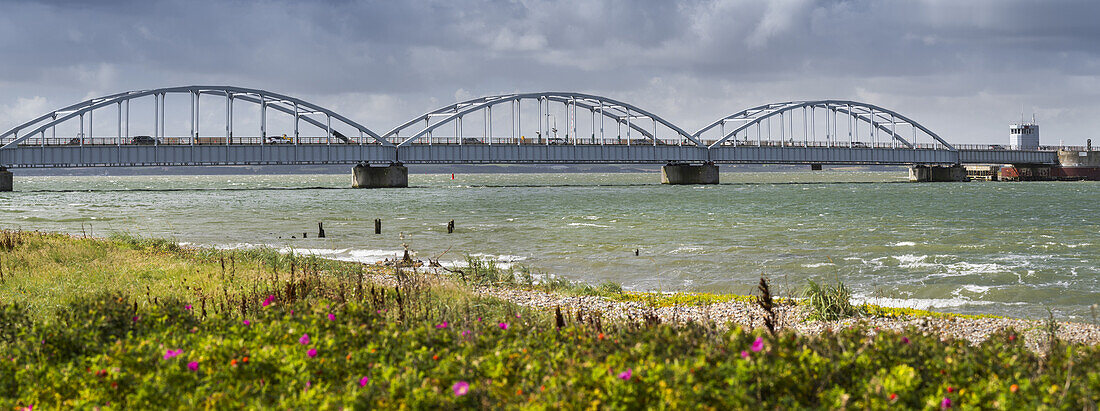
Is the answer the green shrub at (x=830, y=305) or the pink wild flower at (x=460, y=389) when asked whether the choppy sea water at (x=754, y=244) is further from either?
the pink wild flower at (x=460, y=389)

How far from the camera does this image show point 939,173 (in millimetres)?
180125

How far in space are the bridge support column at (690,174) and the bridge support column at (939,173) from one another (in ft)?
184

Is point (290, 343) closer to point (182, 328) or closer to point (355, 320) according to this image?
point (355, 320)

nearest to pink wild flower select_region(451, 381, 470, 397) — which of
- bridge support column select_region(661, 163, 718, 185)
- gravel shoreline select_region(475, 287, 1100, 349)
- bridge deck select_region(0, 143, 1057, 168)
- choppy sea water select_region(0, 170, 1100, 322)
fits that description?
gravel shoreline select_region(475, 287, 1100, 349)

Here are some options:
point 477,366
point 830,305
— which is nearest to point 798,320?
point 830,305

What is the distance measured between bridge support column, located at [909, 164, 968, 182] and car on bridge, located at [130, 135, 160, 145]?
499 feet

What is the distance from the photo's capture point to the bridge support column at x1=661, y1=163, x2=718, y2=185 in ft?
508

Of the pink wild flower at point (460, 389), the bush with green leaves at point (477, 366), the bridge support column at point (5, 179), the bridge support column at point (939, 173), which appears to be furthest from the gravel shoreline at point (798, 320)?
the bridge support column at point (939, 173)

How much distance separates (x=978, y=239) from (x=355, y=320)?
111 ft

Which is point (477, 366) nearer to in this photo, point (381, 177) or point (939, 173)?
point (381, 177)

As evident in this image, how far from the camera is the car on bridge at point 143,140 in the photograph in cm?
12050

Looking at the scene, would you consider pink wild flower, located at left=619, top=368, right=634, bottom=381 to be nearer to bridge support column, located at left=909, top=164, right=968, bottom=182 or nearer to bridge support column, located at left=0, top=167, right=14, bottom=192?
bridge support column, located at left=0, top=167, right=14, bottom=192

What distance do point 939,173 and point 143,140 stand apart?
156348 millimetres

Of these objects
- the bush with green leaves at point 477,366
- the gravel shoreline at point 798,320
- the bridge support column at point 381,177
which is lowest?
the gravel shoreline at point 798,320
